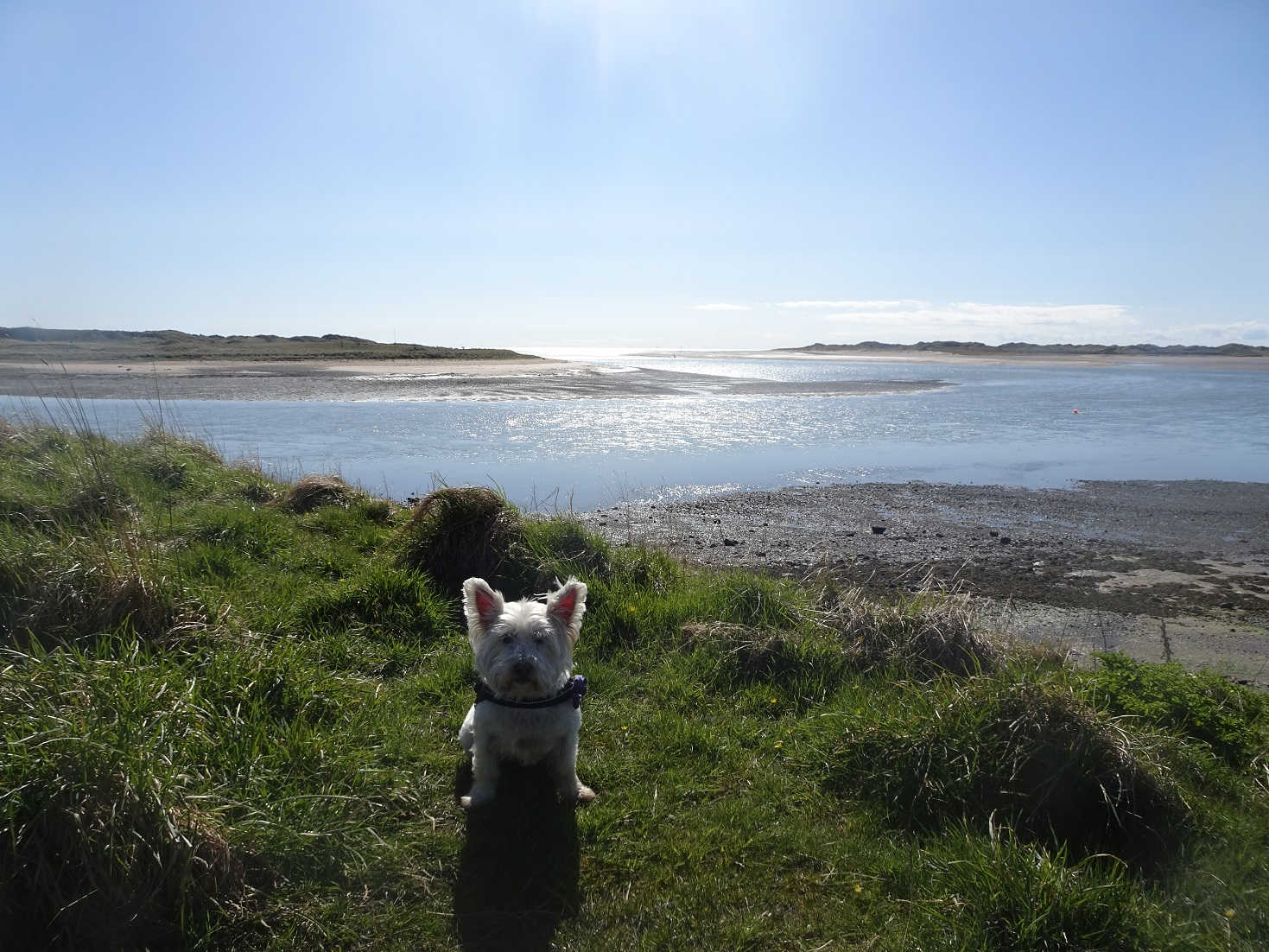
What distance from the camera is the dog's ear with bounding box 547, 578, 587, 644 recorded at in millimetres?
4367

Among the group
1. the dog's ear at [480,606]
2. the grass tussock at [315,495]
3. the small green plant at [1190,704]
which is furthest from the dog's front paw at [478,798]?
the grass tussock at [315,495]

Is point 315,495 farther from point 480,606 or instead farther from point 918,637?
point 918,637

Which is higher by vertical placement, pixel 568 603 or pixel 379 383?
pixel 379 383

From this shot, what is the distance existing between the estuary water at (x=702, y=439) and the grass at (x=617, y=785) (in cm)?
521

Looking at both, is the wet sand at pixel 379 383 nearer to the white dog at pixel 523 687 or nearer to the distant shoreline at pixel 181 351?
the distant shoreline at pixel 181 351

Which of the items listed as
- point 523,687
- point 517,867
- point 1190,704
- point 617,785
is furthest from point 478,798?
point 1190,704

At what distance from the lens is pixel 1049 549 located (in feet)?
35.8

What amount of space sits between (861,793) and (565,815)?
5.74 ft

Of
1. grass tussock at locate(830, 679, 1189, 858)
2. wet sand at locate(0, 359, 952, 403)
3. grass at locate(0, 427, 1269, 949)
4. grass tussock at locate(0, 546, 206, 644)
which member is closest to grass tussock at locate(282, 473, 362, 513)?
grass at locate(0, 427, 1269, 949)

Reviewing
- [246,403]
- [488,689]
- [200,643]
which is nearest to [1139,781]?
[488,689]

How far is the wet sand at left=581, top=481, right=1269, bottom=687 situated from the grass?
2.44 m

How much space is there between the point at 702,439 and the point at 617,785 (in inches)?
693

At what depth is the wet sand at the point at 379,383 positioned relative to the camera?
30.8m

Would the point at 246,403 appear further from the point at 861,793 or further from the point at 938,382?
the point at 938,382
